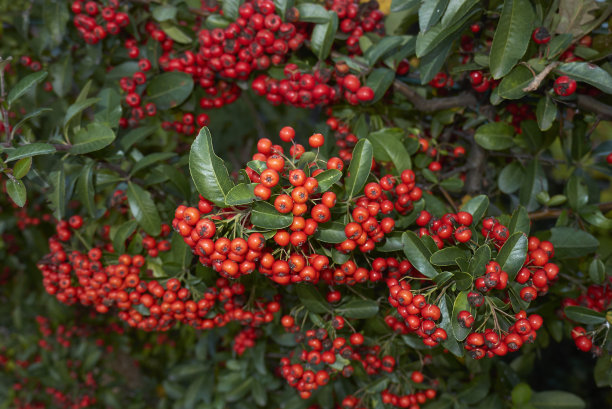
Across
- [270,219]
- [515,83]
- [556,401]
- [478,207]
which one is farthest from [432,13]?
[556,401]

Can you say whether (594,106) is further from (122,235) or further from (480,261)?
(122,235)

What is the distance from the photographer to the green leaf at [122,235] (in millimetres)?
2197

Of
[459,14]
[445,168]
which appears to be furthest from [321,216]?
[445,168]

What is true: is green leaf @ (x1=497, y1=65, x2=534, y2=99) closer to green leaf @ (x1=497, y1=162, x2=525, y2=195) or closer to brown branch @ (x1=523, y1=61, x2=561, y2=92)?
brown branch @ (x1=523, y1=61, x2=561, y2=92)

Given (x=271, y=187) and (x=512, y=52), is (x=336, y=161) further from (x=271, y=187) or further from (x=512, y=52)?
(x=512, y=52)

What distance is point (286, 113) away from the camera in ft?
17.6

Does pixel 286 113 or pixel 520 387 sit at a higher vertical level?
pixel 520 387

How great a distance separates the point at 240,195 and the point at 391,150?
0.97 metres

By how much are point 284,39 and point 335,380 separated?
6.90 ft

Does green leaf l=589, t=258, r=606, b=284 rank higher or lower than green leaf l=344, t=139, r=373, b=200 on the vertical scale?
Result: lower

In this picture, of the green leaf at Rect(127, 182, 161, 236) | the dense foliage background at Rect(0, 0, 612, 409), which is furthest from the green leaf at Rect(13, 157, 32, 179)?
the green leaf at Rect(127, 182, 161, 236)

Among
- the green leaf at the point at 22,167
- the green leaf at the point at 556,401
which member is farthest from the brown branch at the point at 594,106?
the green leaf at the point at 22,167

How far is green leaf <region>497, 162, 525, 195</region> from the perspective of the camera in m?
2.32

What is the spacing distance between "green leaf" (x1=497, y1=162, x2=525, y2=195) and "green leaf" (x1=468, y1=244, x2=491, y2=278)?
1045 mm
